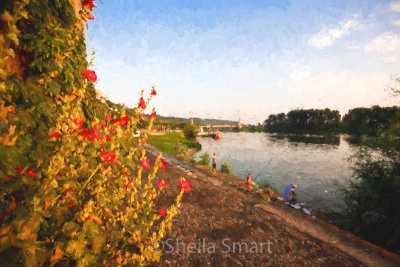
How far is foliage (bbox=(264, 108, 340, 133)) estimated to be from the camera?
97.6 meters

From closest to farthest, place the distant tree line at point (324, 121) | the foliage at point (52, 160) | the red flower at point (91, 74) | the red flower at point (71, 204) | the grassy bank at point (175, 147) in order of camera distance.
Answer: the foliage at point (52, 160) < the red flower at point (71, 204) < the red flower at point (91, 74) < the grassy bank at point (175, 147) < the distant tree line at point (324, 121)

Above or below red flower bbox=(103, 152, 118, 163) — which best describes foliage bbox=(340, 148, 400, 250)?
below

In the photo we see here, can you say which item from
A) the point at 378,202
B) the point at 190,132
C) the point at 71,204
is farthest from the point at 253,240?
the point at 190,132

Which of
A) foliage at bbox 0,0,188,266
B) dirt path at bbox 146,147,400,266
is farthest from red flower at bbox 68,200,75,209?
dirt path at bbox 146,147,400,266

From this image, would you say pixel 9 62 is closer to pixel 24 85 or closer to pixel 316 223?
pixel 24 85

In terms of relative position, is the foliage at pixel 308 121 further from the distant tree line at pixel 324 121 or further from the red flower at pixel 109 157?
the red flower at pixel 109 157

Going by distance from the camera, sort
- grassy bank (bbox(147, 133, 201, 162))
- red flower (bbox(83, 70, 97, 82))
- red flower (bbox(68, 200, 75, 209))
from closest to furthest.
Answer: red flower (bbox(68, 200, 75, 209)) → red flower (bbox(83, 70, 97, 82)) → grassy bank (bbox(147, 133, 201, 162))

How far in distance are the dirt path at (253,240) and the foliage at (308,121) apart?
103588mm

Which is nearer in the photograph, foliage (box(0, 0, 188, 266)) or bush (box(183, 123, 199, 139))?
foliage (box(0, 0, 188, 266))

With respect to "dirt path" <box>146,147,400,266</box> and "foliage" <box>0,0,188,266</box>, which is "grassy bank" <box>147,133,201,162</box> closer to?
"dirt path" <box>146,147,400,266</box>

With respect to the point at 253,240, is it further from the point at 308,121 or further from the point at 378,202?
the point at 308,121

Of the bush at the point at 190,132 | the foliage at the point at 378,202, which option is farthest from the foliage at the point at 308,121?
the foliage at the point at 378,202

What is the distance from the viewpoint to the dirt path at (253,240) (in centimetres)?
382

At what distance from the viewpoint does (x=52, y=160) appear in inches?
65.6
